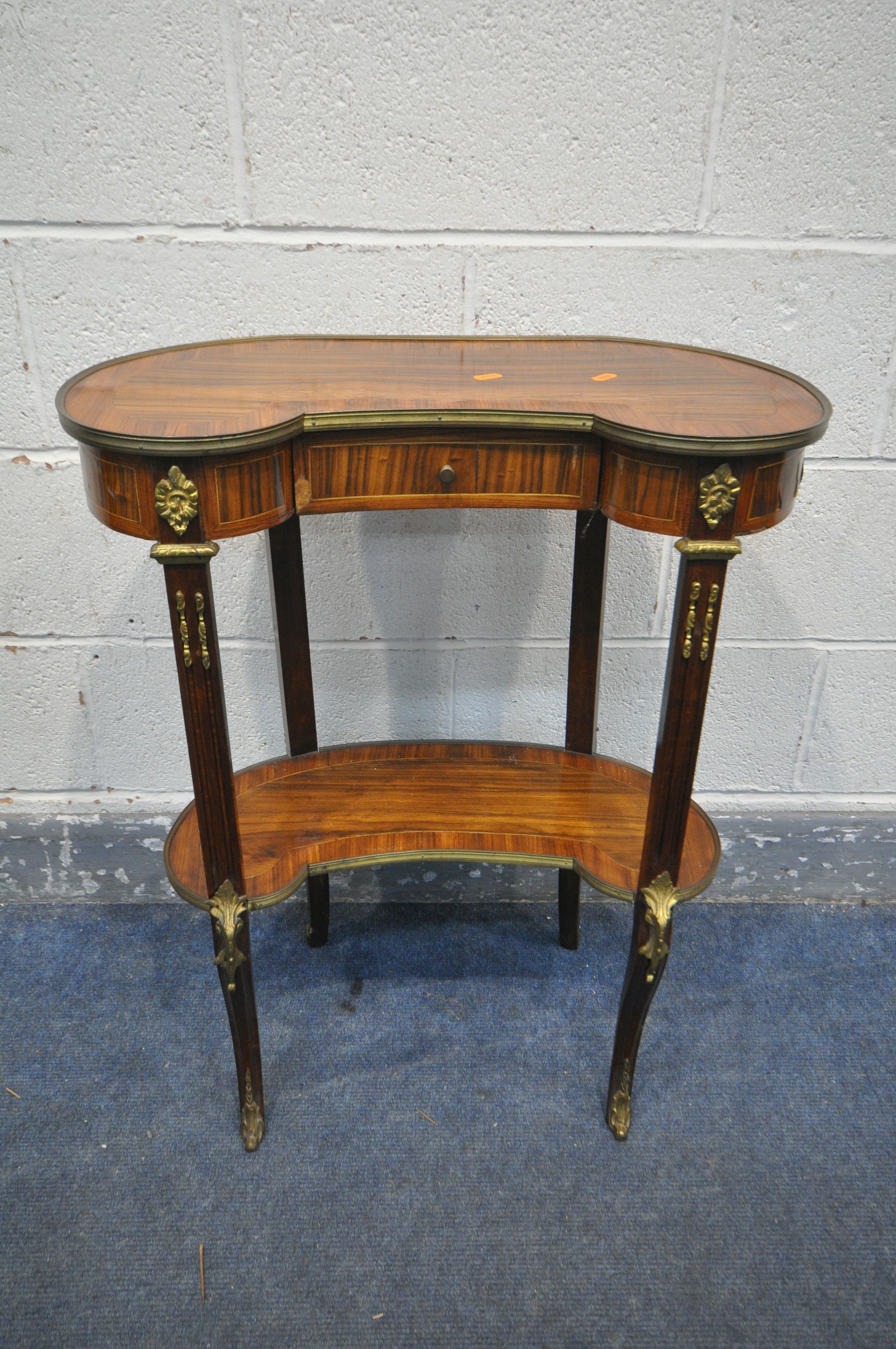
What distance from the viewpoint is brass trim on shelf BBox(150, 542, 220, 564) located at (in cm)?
97

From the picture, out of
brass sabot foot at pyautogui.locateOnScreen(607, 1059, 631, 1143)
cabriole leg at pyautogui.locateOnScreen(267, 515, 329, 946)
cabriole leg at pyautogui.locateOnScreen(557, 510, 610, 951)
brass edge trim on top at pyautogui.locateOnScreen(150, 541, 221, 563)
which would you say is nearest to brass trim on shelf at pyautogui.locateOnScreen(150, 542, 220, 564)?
brass edge trim on top at pyautogui.locateOnScreen(150, 541, 221, 563)

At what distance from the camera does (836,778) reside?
5.89 ft

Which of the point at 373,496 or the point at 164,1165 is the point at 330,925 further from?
the point at 373,496

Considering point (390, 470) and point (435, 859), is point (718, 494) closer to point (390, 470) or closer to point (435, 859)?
point (390, 470)

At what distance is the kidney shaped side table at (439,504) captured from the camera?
0.98 metres

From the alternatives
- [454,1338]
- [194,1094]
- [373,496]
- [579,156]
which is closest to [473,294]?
[579,156]

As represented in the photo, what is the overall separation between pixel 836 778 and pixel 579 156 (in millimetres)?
1202

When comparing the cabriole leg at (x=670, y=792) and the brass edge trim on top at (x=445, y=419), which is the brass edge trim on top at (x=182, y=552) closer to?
the brass edge trim on top at (x=445, y=419)

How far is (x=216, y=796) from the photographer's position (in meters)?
1.13

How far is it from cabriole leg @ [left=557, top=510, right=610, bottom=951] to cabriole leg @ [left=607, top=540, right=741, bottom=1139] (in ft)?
0.98

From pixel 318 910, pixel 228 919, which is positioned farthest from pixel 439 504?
pixel 318 910

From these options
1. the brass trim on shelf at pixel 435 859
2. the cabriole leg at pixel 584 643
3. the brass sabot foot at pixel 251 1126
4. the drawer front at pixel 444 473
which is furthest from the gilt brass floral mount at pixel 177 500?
the brass sabot foot at pixel 251 1126

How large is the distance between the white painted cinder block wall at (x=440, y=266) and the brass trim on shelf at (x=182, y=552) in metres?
0.57

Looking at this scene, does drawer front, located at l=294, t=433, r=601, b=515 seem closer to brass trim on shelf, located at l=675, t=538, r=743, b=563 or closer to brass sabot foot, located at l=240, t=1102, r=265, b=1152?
brass trim on shelf, located at l=675, t=538, r=743, b=563
